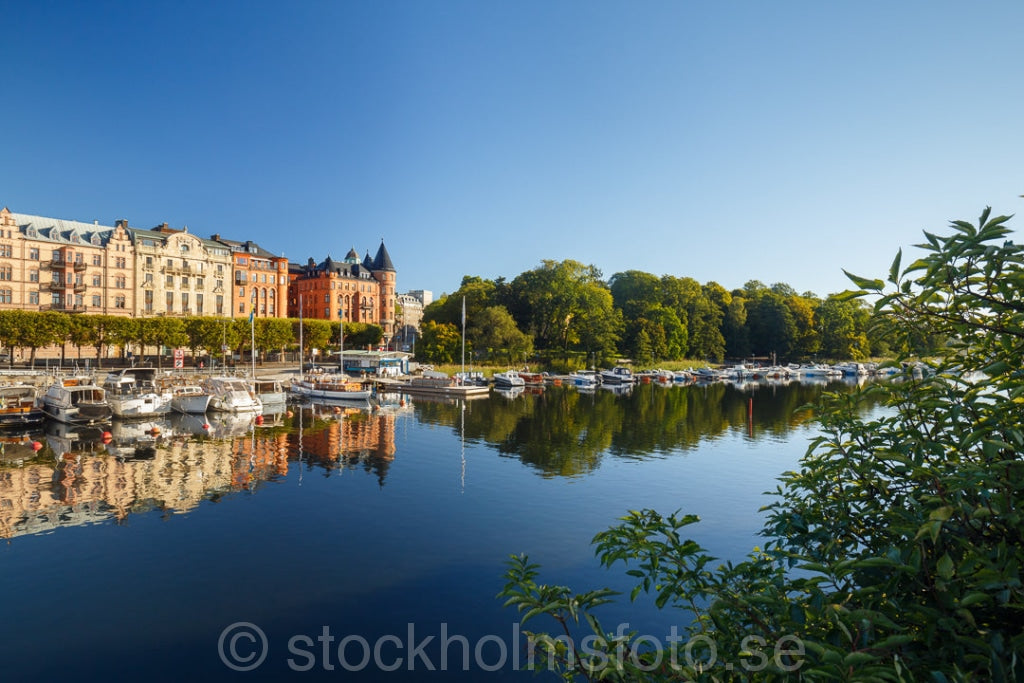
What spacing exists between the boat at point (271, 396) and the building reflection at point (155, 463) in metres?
8.77

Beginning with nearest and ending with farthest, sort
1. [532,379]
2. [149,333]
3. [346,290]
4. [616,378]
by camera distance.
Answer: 1. [149,333]
2. [532,379]
3. [616,378]
4. [346,290]

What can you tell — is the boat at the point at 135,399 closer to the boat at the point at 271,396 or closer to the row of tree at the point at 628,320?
the boat at the point at 271,396

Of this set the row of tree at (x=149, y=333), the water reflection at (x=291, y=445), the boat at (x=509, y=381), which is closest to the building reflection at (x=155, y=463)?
the water reflection at (x=291, y=445)

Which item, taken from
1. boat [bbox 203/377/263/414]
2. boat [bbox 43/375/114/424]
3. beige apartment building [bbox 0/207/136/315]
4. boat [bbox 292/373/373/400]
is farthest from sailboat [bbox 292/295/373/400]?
beige apartment building [bbox 0/207/136/315]

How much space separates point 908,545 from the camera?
3014mm

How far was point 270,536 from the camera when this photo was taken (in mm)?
18172

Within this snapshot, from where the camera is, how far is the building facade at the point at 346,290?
12681 centimetres

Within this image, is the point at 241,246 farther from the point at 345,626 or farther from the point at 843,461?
the point at 843,461

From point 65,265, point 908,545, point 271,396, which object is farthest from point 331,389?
point 908,545

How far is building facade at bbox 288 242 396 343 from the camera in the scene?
127 m

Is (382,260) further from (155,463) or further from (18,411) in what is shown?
(155,463)

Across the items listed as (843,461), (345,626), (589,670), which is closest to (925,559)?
(843,461)

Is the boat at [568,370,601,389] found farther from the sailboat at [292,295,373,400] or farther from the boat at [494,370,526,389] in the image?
the sailboat at [292,295,373,400]

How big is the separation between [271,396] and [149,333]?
31577 millimetres
